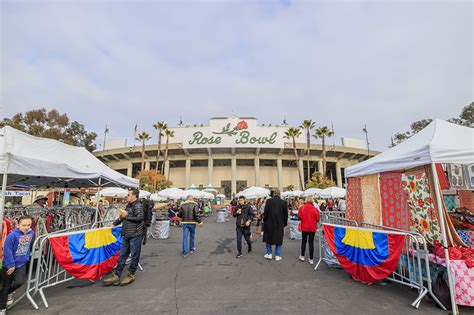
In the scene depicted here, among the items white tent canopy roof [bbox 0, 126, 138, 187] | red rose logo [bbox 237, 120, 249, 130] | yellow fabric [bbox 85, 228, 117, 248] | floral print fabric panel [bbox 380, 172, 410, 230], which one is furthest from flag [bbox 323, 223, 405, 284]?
red rose logo [bbox 237, 120, 249, 130]

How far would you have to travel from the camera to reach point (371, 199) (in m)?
7.23

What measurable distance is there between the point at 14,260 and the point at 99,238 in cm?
128

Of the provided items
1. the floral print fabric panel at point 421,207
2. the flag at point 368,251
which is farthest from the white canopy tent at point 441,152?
the flag at point 368,251

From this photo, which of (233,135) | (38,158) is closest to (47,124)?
(233,135)

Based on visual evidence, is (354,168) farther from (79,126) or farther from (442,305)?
(79,126)

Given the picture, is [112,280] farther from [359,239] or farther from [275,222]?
[359,239]

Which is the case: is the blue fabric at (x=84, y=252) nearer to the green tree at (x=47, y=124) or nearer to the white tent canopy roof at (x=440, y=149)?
the white tent canopy roof at (x=440, y=149)

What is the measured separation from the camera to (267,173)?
1781 inches

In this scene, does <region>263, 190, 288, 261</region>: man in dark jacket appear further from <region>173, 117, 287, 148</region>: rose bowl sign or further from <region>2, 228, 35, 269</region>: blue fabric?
<region>173, 117, 287, 148</region>: rose bowl sign

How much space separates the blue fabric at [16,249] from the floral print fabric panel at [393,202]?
7764 millimetres

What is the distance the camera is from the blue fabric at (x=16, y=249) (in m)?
3.39

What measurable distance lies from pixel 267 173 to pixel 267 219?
Result: 39.2 metres

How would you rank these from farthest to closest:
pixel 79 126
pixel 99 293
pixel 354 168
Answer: pixel 79 126
pixel 354 168
pixel 99 293

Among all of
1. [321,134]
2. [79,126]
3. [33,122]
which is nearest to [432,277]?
[321,134]
